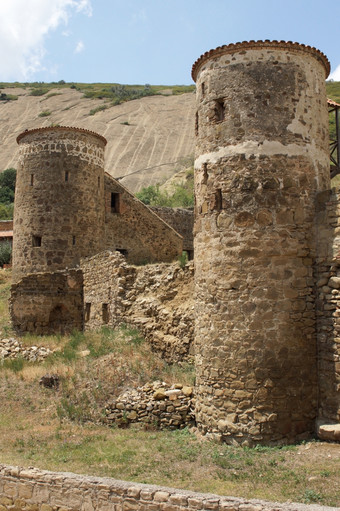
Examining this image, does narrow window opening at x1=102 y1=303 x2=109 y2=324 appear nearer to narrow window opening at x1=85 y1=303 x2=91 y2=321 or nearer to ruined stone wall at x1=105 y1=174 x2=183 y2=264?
narrow window opening at x1=85 y1=303 x2=91 y2=321

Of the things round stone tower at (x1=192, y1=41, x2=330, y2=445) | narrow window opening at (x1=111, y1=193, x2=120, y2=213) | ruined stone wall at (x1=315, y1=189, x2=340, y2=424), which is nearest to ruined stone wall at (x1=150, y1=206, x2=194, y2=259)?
narrow window opening at (x1=111, y1=193, x2=120, y2=213)

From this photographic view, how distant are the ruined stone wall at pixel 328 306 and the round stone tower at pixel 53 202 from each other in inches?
459

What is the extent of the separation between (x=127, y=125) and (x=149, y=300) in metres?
59.7

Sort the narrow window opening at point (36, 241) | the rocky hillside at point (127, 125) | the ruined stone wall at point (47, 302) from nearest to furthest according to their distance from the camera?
the ruined stone wall at point (47, 302)
the narrow window opening at point (36, 241)
the rocky hillside at point (127, 125)

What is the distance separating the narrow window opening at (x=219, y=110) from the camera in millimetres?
9461

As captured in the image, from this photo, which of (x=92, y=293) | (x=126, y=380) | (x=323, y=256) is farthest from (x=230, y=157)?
(x=92, y=293)

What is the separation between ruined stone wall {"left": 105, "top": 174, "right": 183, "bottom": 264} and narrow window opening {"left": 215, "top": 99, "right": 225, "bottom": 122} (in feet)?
39.8

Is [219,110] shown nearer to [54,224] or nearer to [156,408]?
[156,408]

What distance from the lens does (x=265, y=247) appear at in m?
8.80

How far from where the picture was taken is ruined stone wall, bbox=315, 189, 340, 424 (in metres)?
8.51

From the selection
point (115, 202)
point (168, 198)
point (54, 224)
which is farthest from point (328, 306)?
point (168, 198)

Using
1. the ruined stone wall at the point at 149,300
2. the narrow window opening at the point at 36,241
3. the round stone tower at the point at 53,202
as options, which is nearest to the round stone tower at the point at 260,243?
the ruined stone wall at the point at 149,300

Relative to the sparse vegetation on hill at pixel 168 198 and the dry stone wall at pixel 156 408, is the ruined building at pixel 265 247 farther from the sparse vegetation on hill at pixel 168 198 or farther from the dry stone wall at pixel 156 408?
the sparse vegetation on hill at pixel 168 198

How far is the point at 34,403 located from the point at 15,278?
8567 mm
